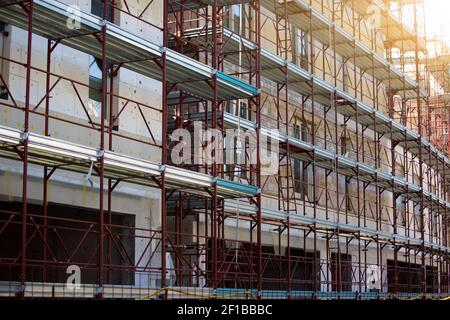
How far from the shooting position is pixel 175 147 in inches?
793

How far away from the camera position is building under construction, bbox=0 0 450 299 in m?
15.3

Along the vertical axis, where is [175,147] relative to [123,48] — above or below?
below

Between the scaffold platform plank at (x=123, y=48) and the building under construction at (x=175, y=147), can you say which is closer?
the scaffold platform plank at (x=123, y=48)

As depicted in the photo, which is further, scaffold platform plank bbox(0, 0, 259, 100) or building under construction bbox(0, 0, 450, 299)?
building under construction bbox(0, 0, 450, 299)

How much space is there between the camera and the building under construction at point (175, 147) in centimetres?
1529

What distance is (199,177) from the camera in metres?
17.8

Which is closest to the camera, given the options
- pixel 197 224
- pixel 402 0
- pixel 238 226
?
pixel 197 224

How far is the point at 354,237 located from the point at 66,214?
12.9 metres

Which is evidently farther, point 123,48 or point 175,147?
point 175,147
